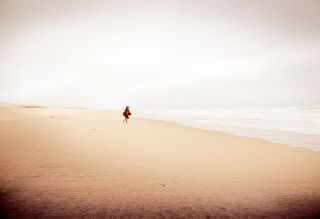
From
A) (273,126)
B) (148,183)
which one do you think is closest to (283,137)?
(273,126)

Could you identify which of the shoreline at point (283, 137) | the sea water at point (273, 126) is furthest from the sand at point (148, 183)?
the sea water at point (273, 126)

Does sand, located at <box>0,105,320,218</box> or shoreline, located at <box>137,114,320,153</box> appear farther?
shoreline, located at <box>137,114,320,153</box>

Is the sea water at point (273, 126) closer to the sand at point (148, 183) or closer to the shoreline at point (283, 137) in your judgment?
the shoreline at point (283, 137)

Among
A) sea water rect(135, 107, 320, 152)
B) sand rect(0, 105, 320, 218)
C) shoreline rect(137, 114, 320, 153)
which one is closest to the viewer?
sand rect(0, 105, 320, 218)

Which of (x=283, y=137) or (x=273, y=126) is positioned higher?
Result: (x=273, y=126)

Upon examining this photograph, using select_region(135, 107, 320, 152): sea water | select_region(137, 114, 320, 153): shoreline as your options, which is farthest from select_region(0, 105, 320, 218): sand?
select_region(135, 107, 320, 152): sea water

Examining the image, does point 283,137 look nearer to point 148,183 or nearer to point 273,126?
point 273,126

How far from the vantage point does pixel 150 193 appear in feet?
17.6

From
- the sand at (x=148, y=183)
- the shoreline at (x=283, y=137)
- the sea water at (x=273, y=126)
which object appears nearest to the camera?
the sand at (x=148, y=183)

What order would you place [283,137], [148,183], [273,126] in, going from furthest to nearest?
[273,126]
[283,137]
[148,183]

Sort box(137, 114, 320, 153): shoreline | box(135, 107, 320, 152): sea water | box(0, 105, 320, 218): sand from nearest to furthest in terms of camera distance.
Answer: box(0, 105, 320, 218): sand < box(137, 114, 320, 153): shoreline < box(135, 107, 320, 152): sea water

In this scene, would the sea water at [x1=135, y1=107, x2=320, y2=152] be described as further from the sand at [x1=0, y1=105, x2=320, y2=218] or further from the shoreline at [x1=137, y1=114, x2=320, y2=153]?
the sand at [x1=0, y1=105, x2=320, y2=218]

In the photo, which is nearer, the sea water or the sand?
the sand

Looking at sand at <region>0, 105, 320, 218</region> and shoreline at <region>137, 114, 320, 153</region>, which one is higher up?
shoreline at <region>137, 114, 320, 153</region>
